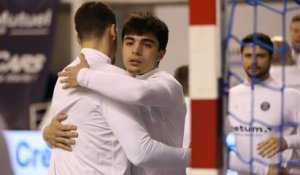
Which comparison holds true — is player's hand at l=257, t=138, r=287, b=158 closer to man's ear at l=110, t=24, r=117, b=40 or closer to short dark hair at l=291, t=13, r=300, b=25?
man's ear at l=110, t=24, r=117, b=40

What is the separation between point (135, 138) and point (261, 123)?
0.43 meters

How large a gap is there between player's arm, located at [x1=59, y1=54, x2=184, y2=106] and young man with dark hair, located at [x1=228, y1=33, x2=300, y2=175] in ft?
0.68

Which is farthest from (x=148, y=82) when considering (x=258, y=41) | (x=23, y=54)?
(x=23, y=54)

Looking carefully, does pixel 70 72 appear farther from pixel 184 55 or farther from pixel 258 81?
pixel 184 55

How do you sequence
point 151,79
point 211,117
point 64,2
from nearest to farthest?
point 211,117, point 151,79, point 64,2

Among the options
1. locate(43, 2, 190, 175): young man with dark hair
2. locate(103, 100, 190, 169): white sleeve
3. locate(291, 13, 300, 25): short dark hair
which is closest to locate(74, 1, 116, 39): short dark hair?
locate(43, 2, 190, 175): young man with dark hair

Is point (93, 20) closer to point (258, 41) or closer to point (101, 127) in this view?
point (101, 127)

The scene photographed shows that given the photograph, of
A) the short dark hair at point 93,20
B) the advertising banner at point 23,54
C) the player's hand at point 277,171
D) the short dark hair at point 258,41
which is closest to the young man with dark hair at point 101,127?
the short dark hair at point 93,20

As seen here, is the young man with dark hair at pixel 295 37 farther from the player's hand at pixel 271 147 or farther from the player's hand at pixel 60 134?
the player's hand at pixel 60 134

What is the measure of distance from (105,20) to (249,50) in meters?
0.43

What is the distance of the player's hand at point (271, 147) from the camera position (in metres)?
1.94

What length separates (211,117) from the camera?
5.33 feet

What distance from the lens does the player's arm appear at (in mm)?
1821

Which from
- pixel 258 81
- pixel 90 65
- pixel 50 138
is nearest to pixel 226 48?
pixel 258 81
